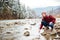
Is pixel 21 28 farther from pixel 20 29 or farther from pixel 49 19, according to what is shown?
pixel 49 19

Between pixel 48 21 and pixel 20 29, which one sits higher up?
pixel 48 21

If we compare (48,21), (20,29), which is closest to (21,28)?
(20,29)

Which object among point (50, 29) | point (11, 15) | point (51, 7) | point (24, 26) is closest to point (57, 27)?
point (50, 29)

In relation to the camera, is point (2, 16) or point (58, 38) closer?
point (58, 38)

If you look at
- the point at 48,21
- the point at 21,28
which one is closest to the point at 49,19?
the point at 48,21

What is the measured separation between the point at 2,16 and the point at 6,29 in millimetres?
199

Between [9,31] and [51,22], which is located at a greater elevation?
[51,22]

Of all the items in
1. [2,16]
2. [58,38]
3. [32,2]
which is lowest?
[58,38]

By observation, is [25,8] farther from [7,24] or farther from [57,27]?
[57,27]

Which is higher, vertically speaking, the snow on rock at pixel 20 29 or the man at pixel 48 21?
the man at pixel 48 21

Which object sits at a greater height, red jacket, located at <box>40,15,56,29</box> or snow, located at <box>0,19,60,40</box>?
red jacket, located at <box>40,15,56,29</box>

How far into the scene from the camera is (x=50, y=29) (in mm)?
2096

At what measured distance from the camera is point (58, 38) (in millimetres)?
2064

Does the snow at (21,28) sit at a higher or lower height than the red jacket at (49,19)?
lower
